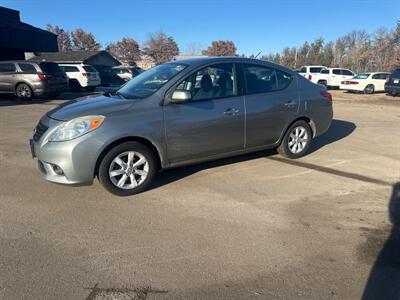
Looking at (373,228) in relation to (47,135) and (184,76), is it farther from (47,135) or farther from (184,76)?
(47,135)

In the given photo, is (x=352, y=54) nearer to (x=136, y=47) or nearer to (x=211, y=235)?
(x=136, y=47)

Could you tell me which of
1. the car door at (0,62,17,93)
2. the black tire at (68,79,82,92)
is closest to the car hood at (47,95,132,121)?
the car door at (0,62,17,93)

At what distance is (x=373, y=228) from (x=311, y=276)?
1.28 metres

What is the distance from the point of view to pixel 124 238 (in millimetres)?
3768

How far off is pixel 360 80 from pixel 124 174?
936 inches

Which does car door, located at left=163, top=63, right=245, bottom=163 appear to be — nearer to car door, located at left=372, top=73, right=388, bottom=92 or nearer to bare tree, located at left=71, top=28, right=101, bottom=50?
car door, located at left=372, top=73, right=388, bottom=92

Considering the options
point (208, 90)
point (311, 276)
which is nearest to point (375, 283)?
point (311, 276)

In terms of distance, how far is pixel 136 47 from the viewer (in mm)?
75750

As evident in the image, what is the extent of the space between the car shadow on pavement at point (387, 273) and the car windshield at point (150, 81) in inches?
127

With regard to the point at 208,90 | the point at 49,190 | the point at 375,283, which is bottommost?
the point at 375,283

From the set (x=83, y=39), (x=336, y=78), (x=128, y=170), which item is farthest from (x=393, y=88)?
(x=83, y=39)

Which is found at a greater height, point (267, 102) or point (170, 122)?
point (267, 102)

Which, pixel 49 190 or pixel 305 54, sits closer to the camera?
pixel 49 190

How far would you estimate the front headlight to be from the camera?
4.46 m
